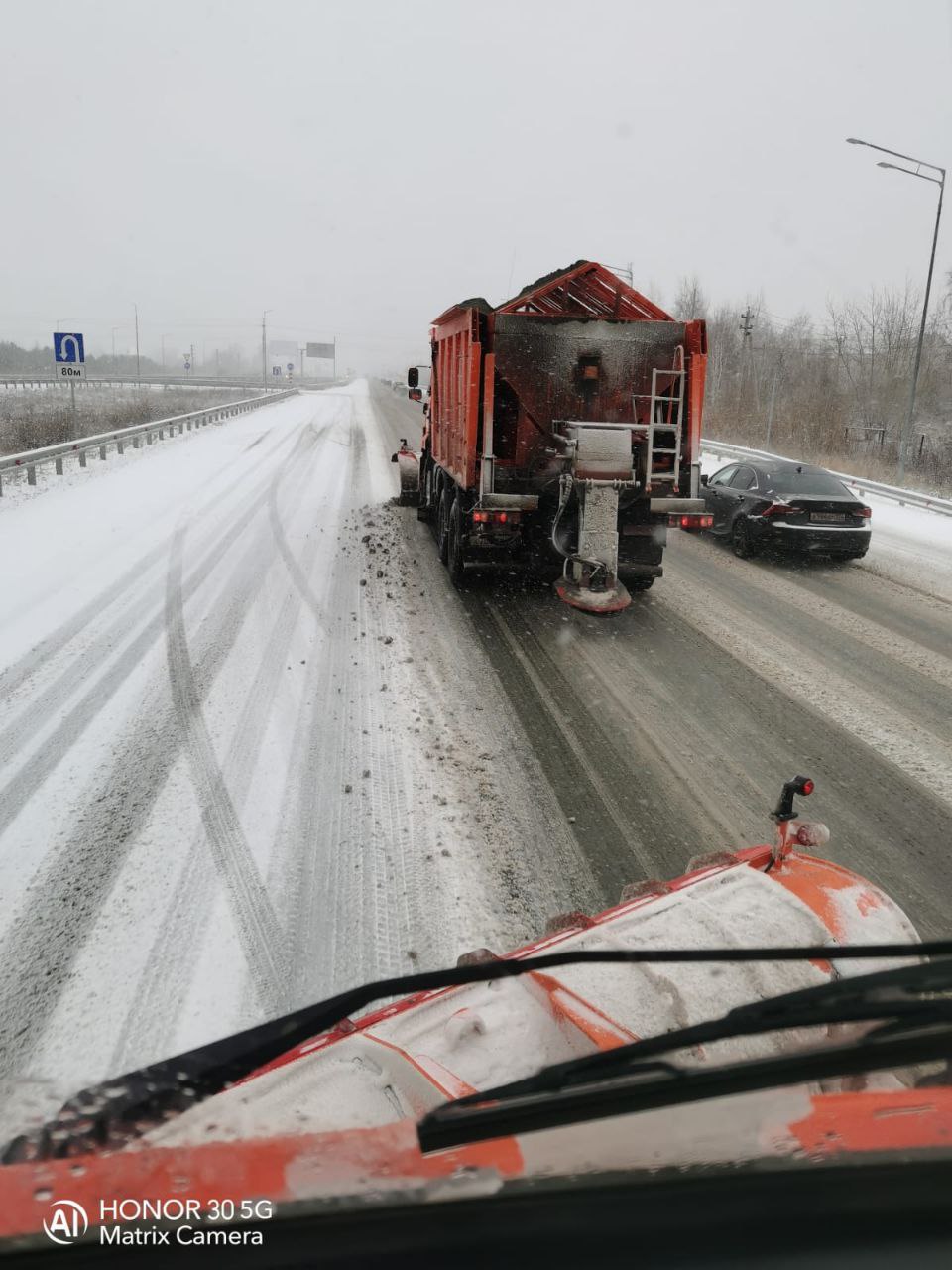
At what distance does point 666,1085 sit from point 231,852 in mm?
3612

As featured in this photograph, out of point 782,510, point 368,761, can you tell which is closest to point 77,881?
point 368,761

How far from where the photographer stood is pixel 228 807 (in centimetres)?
475

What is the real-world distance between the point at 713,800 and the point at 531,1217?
421cm

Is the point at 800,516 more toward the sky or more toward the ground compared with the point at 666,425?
more toward the ground

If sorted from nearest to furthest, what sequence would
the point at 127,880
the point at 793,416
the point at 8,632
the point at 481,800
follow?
the point at 127,880
the point at 481,800
the point at 8,632
the point at 793,416

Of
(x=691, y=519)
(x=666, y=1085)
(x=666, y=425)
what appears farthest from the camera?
(x=691, y=519)

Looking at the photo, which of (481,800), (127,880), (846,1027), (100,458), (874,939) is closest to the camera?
(846,1027)

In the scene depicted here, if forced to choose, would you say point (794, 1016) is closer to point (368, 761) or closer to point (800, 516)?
point (368, 761)

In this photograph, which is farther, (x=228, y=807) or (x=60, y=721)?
(x=60, y=721)

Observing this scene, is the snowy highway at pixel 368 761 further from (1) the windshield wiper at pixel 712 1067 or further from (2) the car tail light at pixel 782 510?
(1) the windshield wiper at pixel 712 1067

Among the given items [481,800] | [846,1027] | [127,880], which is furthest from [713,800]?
[846,1027]

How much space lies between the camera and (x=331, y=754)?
5.42 meters

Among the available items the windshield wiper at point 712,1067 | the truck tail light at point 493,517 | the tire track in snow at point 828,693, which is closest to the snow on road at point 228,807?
the truck tail light at point 493,517

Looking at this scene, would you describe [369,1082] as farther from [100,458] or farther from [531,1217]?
[100,458]
